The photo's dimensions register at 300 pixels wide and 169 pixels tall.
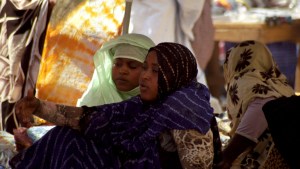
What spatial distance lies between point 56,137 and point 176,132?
0.60 meters

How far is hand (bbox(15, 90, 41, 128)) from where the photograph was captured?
11.0 feet

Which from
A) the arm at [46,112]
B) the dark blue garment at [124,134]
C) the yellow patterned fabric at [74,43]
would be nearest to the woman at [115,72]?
the yellow patterned fabric at [74,43]

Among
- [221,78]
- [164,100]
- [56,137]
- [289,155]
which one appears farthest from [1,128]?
[221,78]

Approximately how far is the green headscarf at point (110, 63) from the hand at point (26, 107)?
0.82 m

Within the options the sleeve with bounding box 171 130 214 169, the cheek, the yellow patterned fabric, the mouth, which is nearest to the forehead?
the mouth

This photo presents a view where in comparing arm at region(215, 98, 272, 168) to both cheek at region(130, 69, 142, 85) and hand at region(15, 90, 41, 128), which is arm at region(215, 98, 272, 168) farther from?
hand at region(15, 90, 41, 128)

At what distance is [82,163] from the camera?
11.5ft

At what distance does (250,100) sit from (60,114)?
0.97 metres

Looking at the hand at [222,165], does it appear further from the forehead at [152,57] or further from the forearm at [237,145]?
the forehead at [152,57]

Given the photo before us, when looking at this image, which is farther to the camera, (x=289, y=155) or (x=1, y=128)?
Answer: (x=1, y=128)

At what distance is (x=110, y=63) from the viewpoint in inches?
170

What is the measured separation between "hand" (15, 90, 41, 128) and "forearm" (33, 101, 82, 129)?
8 cm

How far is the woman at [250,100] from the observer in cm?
371

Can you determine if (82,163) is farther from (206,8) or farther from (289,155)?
(206,8)
